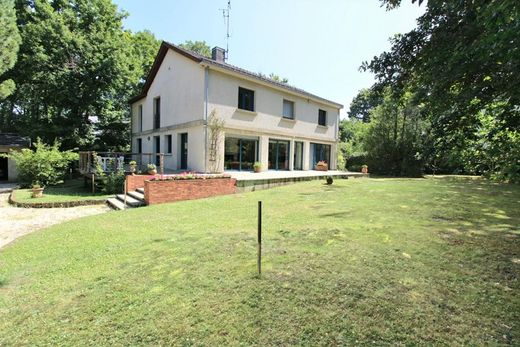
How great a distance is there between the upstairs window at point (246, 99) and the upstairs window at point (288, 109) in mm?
2881

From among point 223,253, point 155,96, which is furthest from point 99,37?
point 223,253

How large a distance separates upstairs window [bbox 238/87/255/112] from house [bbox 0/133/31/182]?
1608 centimetres

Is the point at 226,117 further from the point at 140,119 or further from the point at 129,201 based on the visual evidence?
the point at 140,119

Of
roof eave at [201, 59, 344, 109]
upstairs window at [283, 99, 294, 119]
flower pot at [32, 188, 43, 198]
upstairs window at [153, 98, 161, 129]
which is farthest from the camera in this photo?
upstairs window at [153, 98, 161, 129]

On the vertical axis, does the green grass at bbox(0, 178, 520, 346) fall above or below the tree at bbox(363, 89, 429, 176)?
below

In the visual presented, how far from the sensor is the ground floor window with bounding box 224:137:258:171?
1608cm

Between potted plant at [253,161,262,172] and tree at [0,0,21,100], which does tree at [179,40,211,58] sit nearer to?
tree at [0,0,21,100]

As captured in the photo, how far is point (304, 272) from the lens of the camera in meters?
3.88

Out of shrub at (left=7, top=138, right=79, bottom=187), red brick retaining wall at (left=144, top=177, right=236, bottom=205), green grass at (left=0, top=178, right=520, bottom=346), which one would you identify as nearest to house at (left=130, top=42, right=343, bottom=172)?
red brick retaining wall at (left=144, top=177, right=236, bottom=205)

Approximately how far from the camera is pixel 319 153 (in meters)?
22.2

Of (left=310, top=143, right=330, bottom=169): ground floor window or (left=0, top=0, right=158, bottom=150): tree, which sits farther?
(left=310, top=143, right=330, bottom=169): ground floor window

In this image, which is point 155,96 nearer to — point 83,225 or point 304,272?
point 83,225

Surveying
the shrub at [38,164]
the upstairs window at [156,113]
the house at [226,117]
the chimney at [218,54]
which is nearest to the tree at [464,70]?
the house at [226,117]

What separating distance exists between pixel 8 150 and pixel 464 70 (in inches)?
990
